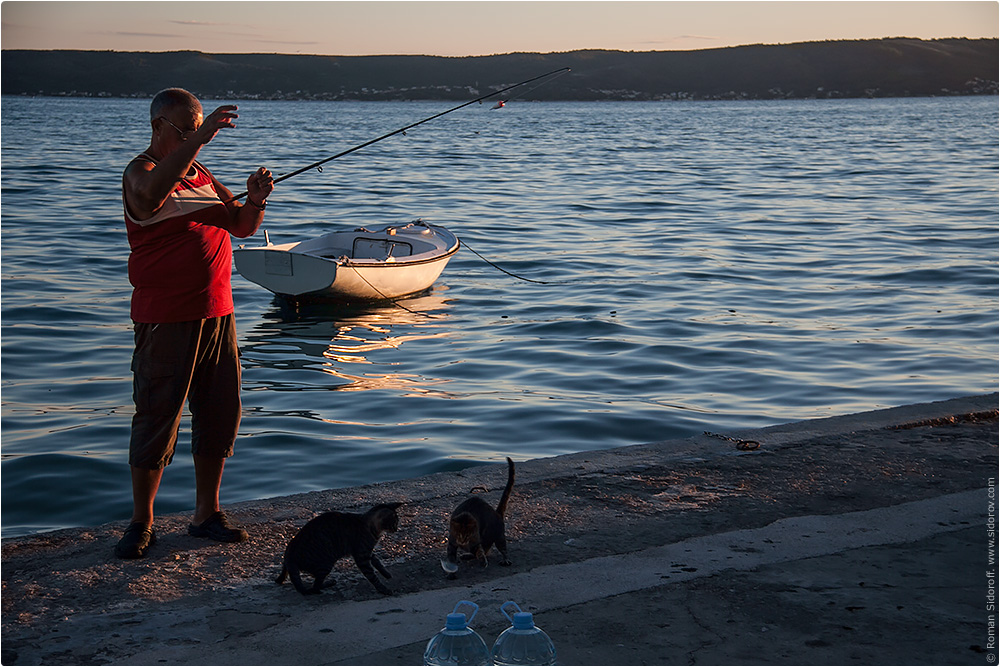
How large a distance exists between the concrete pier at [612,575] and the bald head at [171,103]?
1793 millimetres

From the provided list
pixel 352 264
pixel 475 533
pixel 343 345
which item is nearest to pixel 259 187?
pixel 475 533

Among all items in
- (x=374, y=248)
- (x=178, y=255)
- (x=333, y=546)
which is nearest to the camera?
(x=333, y=546)

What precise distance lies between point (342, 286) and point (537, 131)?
204 feet

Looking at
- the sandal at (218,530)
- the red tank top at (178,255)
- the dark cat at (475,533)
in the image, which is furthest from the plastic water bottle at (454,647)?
the red tank top at (178,255)

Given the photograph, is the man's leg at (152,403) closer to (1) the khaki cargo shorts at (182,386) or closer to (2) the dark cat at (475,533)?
(1) the khaki cargo shorts at (182,386)

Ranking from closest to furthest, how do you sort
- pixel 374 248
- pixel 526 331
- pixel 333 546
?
pixel 333 546 → pixel 526 331 → pixel 374 248

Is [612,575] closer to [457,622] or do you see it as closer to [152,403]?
[457,622]

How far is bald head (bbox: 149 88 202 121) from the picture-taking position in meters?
4.29

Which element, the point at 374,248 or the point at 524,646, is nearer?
the point at 524,646

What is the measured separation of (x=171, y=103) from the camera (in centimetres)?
429

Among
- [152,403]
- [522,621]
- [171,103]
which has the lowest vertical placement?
[522,621]

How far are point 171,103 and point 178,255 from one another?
60cm

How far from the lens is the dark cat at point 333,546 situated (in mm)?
4035

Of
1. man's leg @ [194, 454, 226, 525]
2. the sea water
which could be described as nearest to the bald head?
man's leg @ [194, 454, 226, 525]
